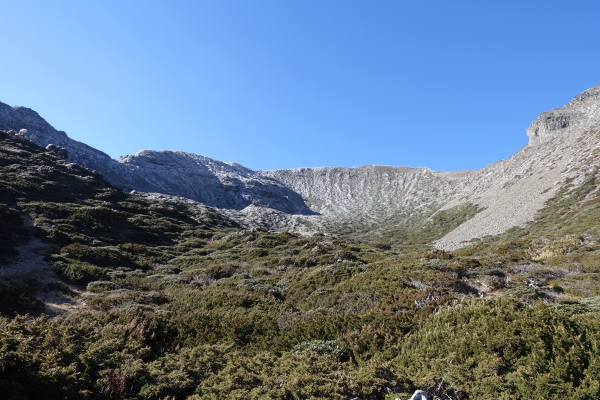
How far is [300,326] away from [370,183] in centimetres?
14802

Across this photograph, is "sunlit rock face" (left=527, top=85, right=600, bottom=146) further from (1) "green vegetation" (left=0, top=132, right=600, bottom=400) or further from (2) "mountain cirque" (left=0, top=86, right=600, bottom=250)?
(1) "green vegetation" (left=0, top=132, right=600, bottom=400)

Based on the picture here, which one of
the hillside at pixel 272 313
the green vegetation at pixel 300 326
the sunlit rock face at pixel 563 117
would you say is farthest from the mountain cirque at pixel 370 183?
the green vegetation at pixel 300 326

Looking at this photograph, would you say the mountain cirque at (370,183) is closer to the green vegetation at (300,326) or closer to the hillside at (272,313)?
the hillside at (272,313)

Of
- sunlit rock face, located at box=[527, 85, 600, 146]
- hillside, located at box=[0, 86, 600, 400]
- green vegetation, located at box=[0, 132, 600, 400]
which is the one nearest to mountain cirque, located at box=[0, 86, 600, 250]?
sunlit rock face, located at box=[527, 85, 600, 146]

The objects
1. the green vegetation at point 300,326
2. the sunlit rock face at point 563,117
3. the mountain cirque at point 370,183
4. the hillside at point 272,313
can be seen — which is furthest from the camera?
the sunlit rock face at point 563,117

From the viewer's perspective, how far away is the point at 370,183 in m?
155

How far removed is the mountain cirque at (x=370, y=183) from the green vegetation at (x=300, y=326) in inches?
1509

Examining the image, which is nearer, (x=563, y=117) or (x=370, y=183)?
(x=563, y=117)

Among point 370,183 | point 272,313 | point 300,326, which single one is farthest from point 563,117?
point 300,326

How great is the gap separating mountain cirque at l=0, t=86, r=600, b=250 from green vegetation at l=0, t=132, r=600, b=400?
126 ft

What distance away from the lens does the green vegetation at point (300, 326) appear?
6.68 metres

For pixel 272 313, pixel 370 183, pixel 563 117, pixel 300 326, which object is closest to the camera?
pixel 300 326

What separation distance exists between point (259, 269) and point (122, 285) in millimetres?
9620

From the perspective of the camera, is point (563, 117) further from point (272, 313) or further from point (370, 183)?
point (272, 313)
